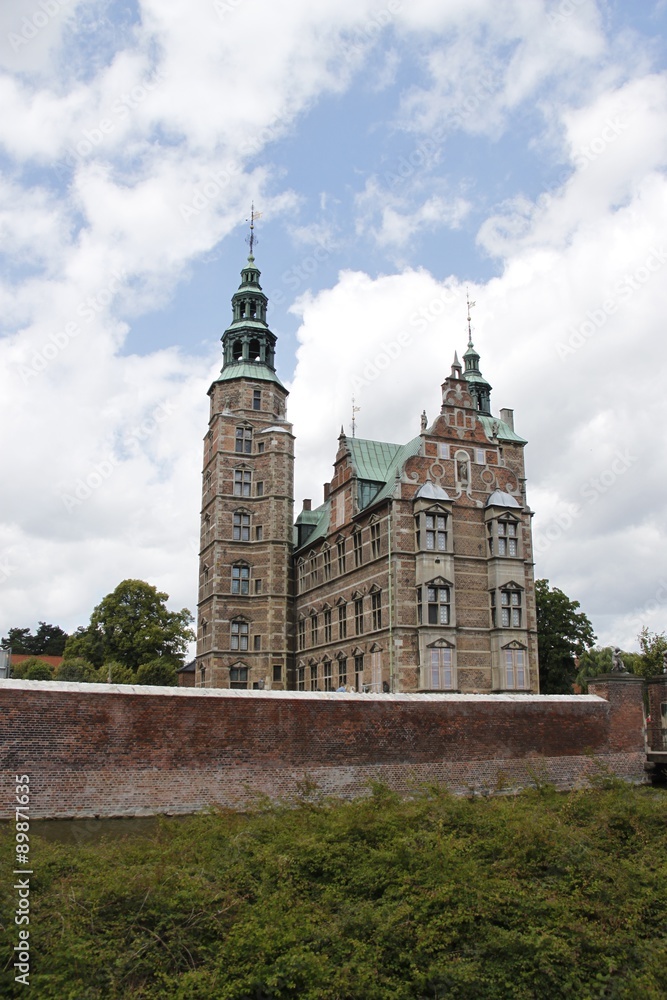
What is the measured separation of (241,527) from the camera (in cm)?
4322

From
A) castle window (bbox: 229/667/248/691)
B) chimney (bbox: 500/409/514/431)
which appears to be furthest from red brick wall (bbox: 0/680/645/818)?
chimney (bbox: 500/409/514/431)

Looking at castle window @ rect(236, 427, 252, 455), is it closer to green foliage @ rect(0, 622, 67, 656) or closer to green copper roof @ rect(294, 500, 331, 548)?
green copper roof @ rect(294, 500, 331, 548)

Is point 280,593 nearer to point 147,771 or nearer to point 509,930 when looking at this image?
point 147,771

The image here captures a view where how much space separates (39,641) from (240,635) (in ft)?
183

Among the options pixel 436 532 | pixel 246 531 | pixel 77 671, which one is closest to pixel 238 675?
pixel 246 531

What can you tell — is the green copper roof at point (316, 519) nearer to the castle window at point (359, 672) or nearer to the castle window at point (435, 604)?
the castle window at point (359, 672)

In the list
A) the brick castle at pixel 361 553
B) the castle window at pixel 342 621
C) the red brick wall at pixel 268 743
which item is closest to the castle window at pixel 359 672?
the brick castle at pixel 361 553

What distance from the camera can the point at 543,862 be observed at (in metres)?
12.5

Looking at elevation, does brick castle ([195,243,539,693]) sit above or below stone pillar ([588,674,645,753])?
above

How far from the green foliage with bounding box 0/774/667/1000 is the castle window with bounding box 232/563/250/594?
1106 inches

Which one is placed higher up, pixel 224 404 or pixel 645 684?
pixel 224 404

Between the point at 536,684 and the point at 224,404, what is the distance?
23.1 metres

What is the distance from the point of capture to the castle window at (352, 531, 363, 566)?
119 ft

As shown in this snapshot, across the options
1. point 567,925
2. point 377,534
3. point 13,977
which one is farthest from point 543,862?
point 377,534
